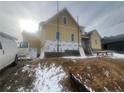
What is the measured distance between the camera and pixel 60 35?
64.3 ft

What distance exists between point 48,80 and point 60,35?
1439 centimetres

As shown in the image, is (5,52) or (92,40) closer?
(5,52)

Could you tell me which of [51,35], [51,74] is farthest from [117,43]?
[51,74]

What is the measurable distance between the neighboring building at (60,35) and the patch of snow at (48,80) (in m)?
11.1

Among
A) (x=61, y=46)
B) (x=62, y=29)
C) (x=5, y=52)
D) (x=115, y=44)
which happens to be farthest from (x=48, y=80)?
(x=115, y=44)

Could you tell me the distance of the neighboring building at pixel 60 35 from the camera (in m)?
18.3

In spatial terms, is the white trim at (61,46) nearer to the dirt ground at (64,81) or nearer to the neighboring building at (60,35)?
the neighboring building at (60,35)

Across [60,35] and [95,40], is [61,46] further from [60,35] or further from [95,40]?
[95,40]

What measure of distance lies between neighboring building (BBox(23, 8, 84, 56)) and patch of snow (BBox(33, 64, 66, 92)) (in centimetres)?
1114

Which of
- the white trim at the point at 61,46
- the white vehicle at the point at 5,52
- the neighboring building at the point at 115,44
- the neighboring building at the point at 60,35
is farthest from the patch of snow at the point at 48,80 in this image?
the neighboring building at the point at 115,44

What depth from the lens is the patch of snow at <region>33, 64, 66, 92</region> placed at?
4.91 m

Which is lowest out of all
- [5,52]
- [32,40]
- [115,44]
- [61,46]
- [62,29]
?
[5,52]

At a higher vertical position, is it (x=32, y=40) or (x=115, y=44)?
(x=32, y=40)

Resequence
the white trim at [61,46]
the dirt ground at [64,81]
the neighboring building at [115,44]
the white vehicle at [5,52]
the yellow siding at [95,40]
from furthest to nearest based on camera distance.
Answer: the yellow siding at [95,40] < the neighboring building at [115,44] < the white trim at [61,46] < the white vehicle at [5,52] < the dirt ground at [64,81]
